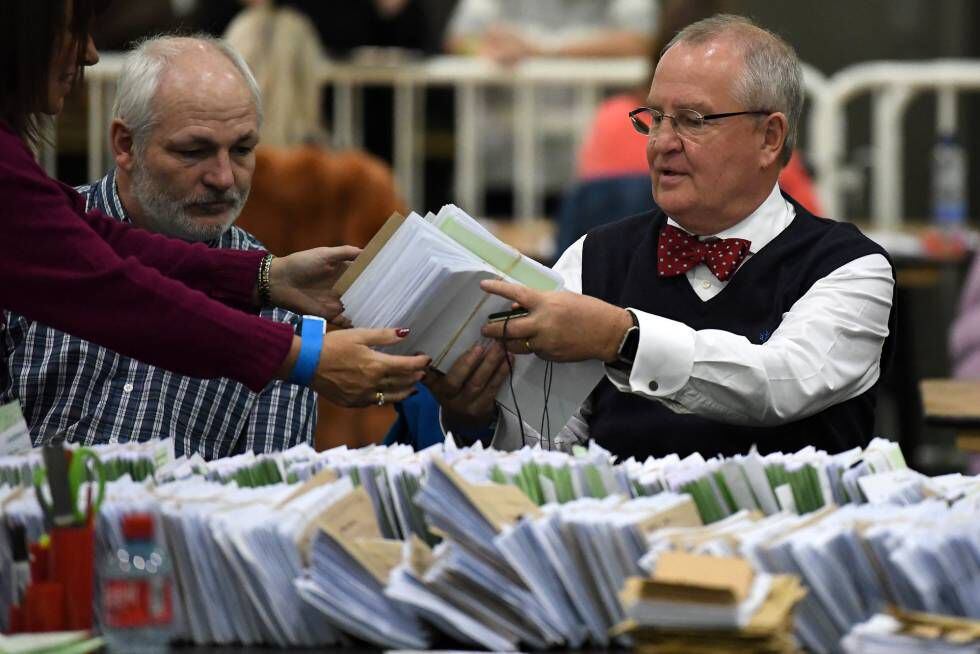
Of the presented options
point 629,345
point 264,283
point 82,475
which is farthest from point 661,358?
point 82,475

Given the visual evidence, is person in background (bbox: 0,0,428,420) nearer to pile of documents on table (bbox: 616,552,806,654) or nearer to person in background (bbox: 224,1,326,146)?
pile of documents on table (bbox: 616,552,806,654)

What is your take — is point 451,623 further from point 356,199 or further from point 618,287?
point 356,199

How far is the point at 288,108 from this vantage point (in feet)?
18.9

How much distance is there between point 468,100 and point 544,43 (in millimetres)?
487

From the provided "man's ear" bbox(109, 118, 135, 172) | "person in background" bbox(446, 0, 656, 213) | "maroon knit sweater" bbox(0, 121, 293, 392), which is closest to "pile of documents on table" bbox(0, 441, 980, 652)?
"maroon knit sweater" bbox(0, 121, 293, 392)

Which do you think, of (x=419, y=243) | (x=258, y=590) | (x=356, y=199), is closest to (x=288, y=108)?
(x=356, y=199)

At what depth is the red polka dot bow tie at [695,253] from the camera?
3.11 metres

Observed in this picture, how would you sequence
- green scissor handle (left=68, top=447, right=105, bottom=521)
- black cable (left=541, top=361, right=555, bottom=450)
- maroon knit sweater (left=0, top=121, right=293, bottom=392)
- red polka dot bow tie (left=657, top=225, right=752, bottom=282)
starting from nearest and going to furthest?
green scissor handle (left=68, top=447, right=105, bottom=521)
maroon knit sweater (left=0, top=121, right=293, bottom=392)
black cable (left=541, top=361, right=555, bottom=450)
red polka dot bow tie (left=657, top=225, right=752, bottom=282)

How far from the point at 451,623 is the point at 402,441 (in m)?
1.40

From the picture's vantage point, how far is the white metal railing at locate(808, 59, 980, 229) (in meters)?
7.25

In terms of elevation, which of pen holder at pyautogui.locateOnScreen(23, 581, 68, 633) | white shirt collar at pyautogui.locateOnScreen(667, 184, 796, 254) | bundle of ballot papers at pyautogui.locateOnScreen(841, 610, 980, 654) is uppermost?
white shirt collar at pyautogui.locateOnScreen(667, 184, 796, 254)

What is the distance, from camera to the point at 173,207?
11.3ft

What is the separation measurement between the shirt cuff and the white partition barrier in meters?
4.57

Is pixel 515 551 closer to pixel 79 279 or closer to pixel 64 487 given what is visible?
pixel 64 487
